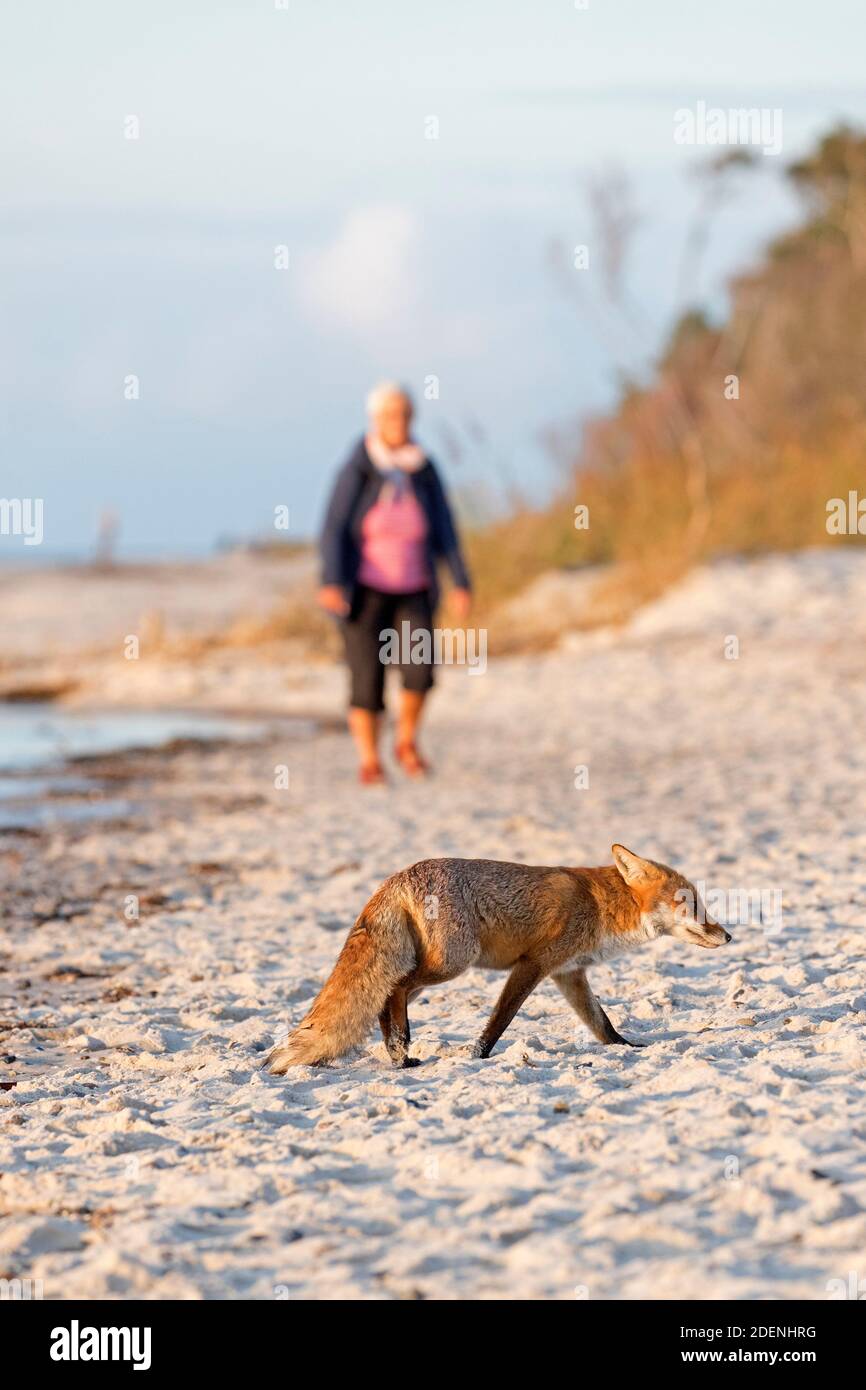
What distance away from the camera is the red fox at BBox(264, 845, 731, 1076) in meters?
5.14

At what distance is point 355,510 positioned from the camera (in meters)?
11.3

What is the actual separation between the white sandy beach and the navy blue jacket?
152 cm

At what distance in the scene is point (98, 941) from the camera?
24.8 ft

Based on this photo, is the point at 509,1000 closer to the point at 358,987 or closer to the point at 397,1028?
the point at 397,1028

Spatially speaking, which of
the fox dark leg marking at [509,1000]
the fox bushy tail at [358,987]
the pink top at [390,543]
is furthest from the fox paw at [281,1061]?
the pink top at [390,543]

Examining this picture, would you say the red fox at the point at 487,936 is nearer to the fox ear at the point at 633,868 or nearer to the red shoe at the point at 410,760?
the fox ear at the point at 633,868

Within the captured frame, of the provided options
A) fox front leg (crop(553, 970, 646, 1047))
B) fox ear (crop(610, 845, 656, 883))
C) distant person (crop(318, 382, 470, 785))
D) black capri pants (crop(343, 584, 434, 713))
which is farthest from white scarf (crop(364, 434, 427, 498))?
fox front leg (crop(553, 970, 646, 1047))

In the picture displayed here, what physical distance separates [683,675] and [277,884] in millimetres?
9034

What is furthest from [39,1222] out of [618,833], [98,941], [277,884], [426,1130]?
[618,833]

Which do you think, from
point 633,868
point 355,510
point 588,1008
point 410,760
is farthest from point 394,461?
point 588,1008

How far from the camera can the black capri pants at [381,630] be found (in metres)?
11.4

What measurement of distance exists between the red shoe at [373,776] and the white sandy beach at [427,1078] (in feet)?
0.46

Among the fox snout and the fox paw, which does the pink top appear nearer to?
the fox snout

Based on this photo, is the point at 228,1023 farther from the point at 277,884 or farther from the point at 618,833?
the point at 618,833
